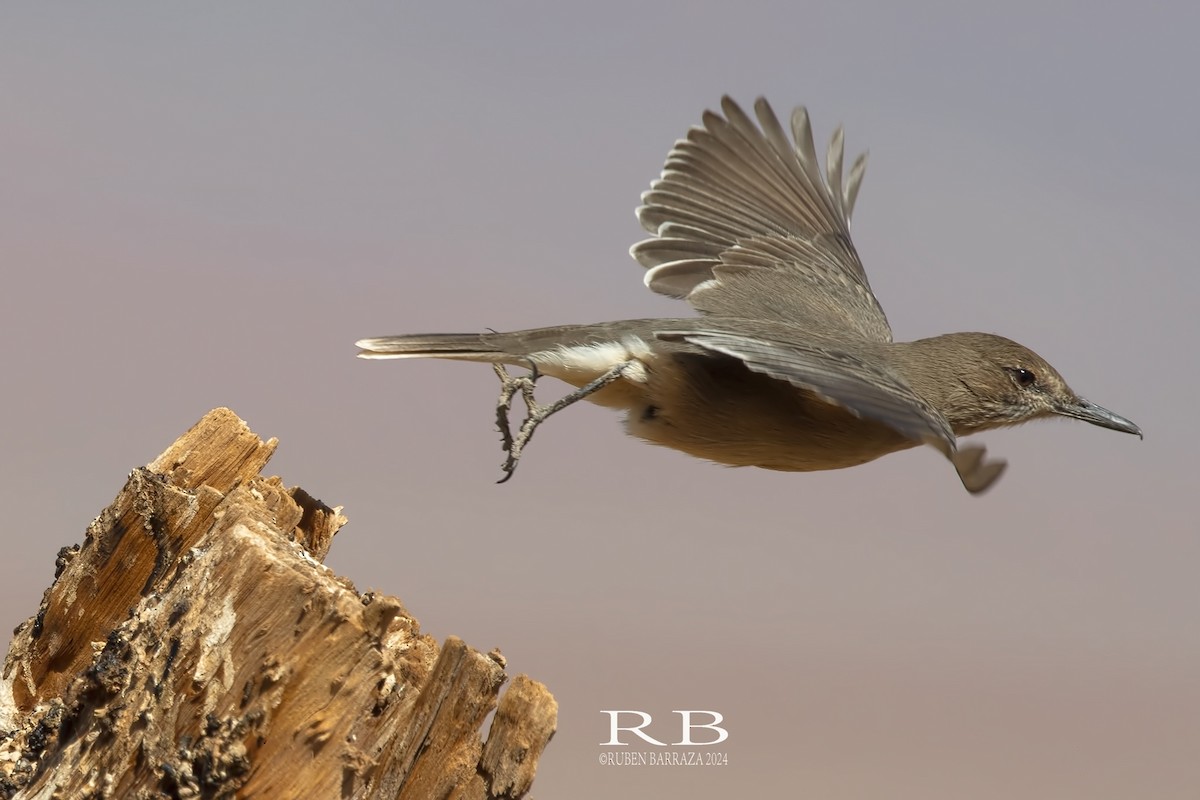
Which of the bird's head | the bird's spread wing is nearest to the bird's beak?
the bird's head

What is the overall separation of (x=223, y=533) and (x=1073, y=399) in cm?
405

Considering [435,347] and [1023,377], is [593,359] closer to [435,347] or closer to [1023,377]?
[435,347]

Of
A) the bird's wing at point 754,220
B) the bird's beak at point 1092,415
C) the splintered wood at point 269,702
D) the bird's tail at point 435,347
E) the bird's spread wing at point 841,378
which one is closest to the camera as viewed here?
the splintered wood at point 269,702

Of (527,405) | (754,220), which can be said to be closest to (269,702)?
(527,405)

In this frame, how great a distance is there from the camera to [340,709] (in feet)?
10.1

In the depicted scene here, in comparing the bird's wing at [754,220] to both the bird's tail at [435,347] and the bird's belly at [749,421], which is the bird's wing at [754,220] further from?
the bird's tail at [435,347]

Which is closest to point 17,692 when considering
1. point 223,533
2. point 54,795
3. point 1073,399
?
point 54,795

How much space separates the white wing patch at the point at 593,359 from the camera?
15.4 feet

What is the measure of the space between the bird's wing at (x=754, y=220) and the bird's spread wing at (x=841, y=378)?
80.8 inches

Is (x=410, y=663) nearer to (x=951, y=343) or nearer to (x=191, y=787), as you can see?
(x=191, y=787)

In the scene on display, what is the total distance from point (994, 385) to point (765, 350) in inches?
67.4

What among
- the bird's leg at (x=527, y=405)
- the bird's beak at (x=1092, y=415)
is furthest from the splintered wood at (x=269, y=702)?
the bird's beak at (x=1092, y=415)

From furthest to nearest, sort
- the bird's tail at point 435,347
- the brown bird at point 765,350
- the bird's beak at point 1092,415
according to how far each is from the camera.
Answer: the bird's beak at point 1092,415, the bird's tail at point 435,347, the brown bird at point 765,350

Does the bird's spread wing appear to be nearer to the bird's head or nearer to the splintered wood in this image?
the bird's head
